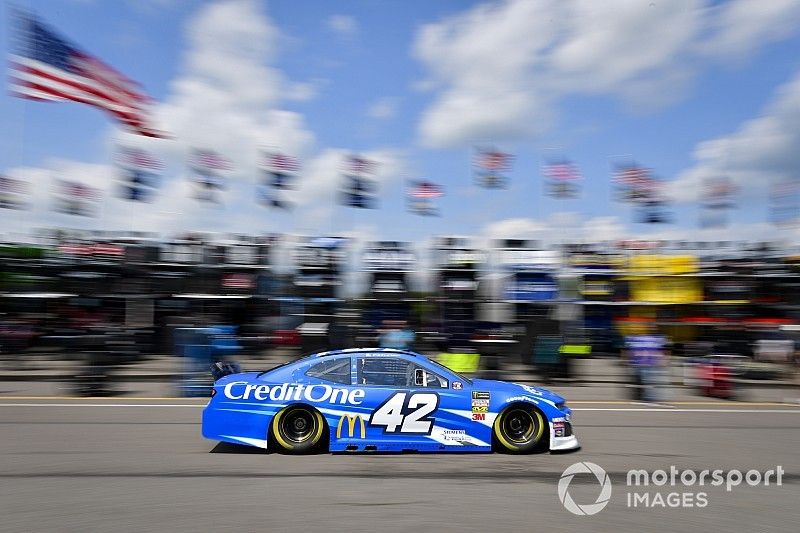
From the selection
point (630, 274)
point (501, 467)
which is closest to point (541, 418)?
point (501, 467)

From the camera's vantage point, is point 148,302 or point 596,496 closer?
point 596,496

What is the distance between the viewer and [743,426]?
31.3ft

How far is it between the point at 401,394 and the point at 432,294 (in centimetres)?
1246

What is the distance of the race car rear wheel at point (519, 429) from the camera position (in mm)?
7234

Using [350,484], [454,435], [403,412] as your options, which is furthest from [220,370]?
[454,435]

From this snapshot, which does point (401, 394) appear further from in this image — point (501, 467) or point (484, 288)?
point (484, 288)

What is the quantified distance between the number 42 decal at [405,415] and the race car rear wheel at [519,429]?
763 mm

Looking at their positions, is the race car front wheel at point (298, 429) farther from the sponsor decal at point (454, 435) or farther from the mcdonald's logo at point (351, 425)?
the sponsor decal at point (454, 435)

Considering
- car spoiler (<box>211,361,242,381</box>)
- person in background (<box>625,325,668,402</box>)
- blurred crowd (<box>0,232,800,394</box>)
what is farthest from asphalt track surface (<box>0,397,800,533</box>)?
blurred crowd (<box>0,232,800,394</box>)

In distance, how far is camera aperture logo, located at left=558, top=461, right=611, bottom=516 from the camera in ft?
17.6

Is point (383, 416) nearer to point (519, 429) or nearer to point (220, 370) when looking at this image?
point (519, 429)

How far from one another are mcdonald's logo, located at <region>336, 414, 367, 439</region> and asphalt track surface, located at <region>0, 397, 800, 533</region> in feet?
0.87

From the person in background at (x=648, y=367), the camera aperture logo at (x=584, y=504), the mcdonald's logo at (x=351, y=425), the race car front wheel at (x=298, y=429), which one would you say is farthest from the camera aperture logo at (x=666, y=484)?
the person in background at (x=648, y=367)

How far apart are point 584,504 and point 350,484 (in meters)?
2.08
